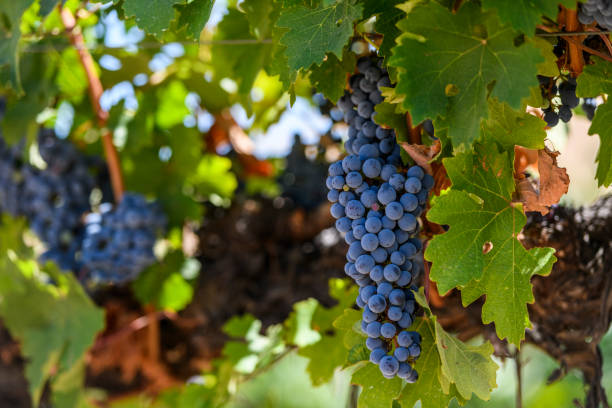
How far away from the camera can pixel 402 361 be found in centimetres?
57

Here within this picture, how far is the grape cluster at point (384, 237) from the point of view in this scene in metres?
0.57

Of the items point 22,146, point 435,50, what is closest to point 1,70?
point 22,146

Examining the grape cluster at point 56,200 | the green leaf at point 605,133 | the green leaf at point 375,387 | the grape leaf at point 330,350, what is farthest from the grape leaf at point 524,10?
the grape cluster at point 56,200

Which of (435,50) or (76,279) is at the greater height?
(435,50)

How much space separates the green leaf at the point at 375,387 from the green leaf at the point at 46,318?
618 millimetres

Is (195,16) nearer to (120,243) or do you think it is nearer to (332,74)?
(332,74)

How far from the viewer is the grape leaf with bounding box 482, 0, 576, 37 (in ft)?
1.57

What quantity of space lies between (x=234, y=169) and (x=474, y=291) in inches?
35.3

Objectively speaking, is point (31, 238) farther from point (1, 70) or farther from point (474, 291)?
point (474, 291)

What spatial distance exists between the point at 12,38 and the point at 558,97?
64cm

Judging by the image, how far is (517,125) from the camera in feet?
1.89

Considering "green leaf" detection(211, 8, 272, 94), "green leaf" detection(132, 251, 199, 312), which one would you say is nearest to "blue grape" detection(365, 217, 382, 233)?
"green leaf" detection(211, 8, 272, 94)

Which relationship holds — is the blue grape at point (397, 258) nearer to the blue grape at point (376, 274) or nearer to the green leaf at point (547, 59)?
the blue grape at point (376, 274)

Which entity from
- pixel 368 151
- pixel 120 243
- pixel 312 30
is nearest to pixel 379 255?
pixel 368 151
